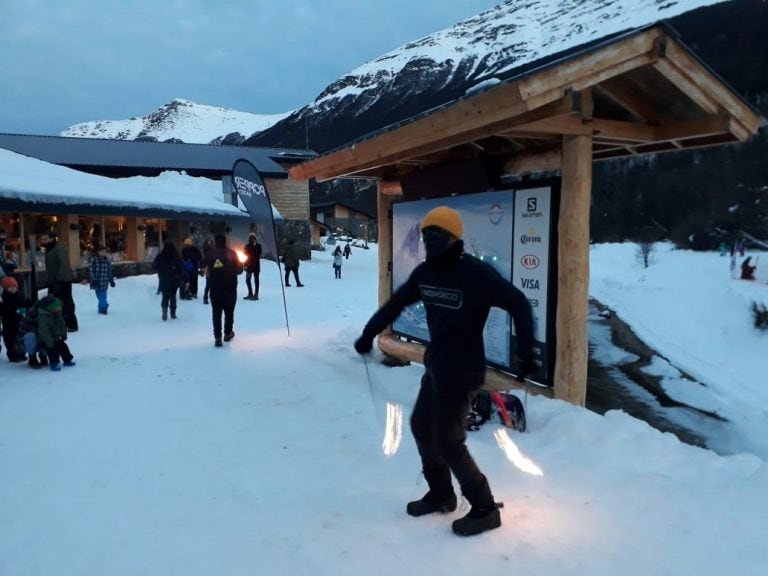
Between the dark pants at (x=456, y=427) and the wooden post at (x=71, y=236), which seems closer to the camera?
the dark pants at (x=456, y=427)

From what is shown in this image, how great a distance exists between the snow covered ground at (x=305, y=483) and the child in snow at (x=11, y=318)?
0.29 metres

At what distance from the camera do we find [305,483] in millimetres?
4086

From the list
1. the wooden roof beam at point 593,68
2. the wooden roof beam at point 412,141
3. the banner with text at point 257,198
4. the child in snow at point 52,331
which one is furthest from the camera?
the banner with text at point 257,198

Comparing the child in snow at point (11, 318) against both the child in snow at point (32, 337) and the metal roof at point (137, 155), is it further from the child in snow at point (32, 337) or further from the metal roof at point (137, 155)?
A: the metal roof at point (137, 155)

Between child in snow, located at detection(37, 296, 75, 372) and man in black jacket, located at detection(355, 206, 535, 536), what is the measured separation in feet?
20.5

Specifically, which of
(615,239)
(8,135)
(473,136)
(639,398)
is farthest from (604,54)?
(615,239)

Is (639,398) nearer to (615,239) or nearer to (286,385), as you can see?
(286,385)

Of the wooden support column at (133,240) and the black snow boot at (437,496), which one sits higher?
the wooden support column at (133,240)

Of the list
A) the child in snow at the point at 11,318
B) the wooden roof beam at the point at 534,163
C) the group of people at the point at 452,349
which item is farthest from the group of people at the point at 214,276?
the group of people at the point at 452,349

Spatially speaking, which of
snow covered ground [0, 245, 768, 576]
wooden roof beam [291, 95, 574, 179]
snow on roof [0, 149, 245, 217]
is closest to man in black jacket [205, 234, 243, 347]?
snow covered ground [0, 245, 768, 576]

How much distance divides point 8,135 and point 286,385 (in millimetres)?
34836

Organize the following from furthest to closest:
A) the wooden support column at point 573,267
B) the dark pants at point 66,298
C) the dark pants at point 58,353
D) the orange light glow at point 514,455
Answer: the dark pants at point 66,298 → the dark pants at point 58,353 → the wooden support column at point 573,267 → the orange light glow at point 514,455

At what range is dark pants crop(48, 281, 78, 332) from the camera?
948cm

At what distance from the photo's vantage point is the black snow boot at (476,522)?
3.19 m
